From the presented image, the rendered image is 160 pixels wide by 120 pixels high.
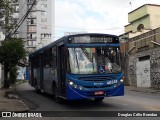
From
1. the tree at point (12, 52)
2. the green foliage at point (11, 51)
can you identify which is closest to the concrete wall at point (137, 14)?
the tree at point (12, 52)

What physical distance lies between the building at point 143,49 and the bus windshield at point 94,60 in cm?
1747

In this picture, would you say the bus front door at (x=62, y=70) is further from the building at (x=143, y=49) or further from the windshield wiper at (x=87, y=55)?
the building at (x=143, y=49)

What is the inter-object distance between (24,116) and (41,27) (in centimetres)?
9000

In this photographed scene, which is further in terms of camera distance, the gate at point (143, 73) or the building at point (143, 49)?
the gate at point (143, 73)

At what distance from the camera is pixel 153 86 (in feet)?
108

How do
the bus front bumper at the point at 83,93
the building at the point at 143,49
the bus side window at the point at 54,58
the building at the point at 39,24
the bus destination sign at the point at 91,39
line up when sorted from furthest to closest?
1. the building at the point at 39,24
2. the building at the point at 143,49
3. the bus side window at the point at 54,58
4. the bus destination sign at the point at 91,39
5. the bus front bumper at the point at 83,93

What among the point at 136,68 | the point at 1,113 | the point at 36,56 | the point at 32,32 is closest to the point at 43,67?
the point at 36,56

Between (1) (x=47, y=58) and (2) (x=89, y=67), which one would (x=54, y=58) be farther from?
(2) (x=89, y=67)

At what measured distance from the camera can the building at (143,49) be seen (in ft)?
107

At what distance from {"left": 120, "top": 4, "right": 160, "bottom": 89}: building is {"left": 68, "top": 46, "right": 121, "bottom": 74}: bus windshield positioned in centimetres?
1747

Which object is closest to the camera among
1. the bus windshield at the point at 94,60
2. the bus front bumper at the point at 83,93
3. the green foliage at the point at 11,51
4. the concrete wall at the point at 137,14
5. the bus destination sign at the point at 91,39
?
the bus front bumper at the point at 83,93

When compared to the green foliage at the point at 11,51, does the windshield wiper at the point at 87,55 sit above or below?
below

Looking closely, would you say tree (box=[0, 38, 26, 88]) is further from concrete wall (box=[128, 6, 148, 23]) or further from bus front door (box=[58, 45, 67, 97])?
concrete wall (box=[128, 6, 148, 23])

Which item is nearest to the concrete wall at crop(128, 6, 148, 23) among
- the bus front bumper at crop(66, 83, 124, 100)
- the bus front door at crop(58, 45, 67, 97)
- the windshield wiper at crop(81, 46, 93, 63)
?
the bus front door at crop(58, 45, 67, 97)
